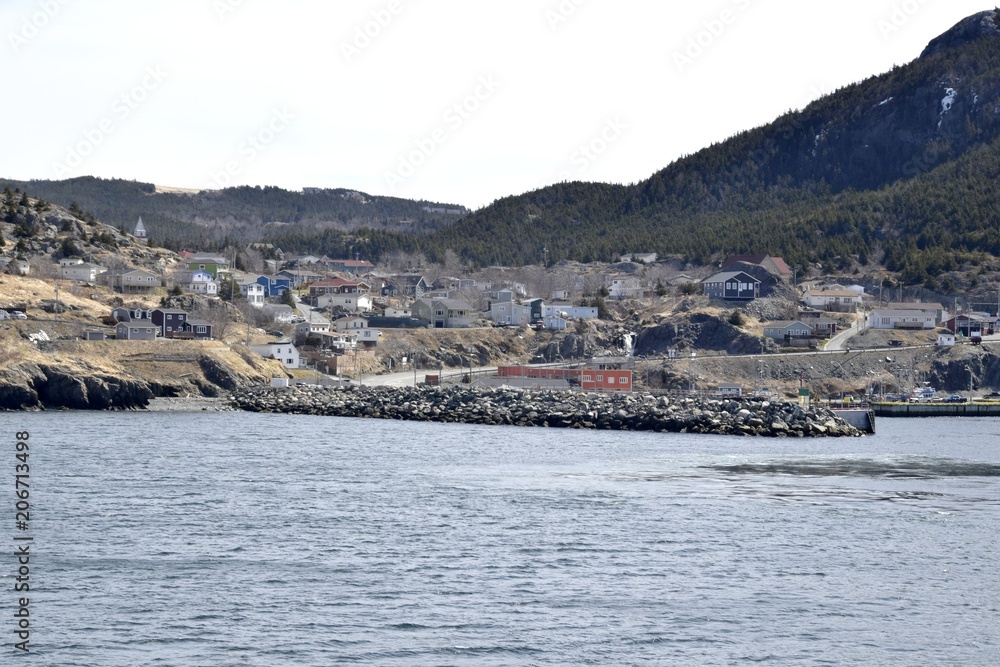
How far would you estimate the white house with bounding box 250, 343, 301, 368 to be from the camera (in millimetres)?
94125

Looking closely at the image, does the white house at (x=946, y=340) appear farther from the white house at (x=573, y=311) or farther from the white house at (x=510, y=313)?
the white house at (x=510, y=313)

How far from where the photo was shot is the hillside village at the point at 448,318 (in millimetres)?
90188

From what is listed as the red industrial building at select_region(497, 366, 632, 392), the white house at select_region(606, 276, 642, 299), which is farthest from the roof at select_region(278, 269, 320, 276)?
the red industrial building at select_region(497, 366, 632, 392)

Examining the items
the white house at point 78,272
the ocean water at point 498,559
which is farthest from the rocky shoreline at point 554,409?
the white house at point 78,272

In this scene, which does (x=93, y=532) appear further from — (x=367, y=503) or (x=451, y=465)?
(x=451, y=465)

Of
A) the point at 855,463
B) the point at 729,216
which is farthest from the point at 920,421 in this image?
the point at 729,216

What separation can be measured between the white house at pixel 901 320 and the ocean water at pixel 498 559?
2239 inches

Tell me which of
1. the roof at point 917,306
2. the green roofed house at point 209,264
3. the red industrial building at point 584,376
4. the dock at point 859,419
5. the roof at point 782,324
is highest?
the green roofed house at point 209,264

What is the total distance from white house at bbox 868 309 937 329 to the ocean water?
5687 centimetres

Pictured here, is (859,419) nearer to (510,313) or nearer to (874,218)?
(510,313)

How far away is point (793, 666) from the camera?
74.7 feet

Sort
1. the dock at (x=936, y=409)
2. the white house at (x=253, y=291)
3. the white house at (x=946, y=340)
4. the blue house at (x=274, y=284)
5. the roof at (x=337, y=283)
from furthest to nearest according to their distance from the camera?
the blue house at (x=274, y=284)
the roof at (x=337, y=283)
the white house at (x=253, y=291)
the white house at (x=946, y=340)
the dock at (x=936, y=409)

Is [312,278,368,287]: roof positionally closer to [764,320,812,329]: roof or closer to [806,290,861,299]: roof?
[764,320,812,329]: roof

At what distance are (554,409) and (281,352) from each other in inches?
1077
